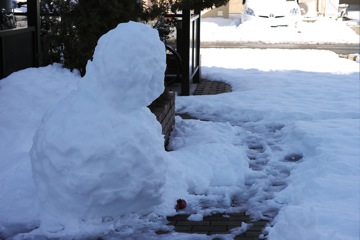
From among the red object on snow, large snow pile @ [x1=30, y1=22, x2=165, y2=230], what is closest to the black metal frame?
large snow pile @ [x1=30, y1=22, x2=165, y2=230]

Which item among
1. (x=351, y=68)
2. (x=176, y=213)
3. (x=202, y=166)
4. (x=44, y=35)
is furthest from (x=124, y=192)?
(x=351, y=68)

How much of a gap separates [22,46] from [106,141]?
359 centimetres

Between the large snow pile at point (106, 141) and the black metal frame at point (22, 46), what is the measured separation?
2.60 meters

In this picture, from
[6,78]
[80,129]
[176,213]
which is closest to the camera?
[80,129]

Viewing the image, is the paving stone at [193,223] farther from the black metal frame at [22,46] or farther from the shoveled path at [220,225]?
the black metal frame at [22,46]

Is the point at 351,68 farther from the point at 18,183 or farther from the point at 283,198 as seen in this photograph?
the point at 18,183

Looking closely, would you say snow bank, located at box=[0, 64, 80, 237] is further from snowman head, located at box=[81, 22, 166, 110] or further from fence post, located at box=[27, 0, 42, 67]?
snowman head, located at box=[81, 22, 166, 110]

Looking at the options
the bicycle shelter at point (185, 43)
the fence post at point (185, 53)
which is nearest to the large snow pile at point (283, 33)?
the bicycle shelter at point (185, 43)

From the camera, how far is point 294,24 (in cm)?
2680

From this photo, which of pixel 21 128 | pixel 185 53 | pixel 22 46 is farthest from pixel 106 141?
pixel 185 53

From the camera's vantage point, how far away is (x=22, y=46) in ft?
26.3

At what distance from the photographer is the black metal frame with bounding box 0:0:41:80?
747cm

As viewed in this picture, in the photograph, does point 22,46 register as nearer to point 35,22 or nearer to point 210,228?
point 35,22

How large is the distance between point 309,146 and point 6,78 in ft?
11.5
